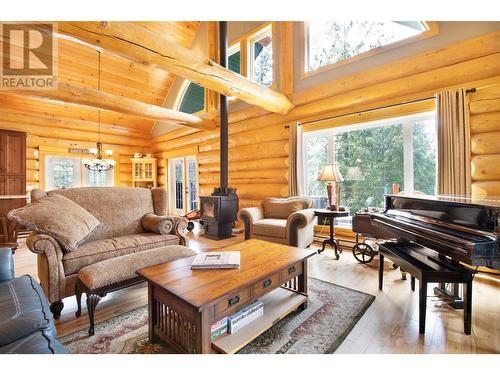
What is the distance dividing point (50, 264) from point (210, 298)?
4.92 feet

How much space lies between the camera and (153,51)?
2352mm

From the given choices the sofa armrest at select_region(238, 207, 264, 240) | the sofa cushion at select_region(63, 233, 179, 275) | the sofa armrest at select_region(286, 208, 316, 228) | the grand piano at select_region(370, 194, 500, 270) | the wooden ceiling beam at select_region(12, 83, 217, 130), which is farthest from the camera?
the sofa armrest at select_region(238, 207, 264, 240)

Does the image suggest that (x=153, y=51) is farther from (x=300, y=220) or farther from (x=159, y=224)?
(x=300, y=220)

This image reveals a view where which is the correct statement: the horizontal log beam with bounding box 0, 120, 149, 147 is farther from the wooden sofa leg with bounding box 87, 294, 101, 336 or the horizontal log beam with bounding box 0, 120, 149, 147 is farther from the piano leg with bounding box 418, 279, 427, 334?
the piano leg with bounding box 418, 279, 427, 334

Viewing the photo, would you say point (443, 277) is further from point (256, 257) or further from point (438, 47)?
point (438, 47)

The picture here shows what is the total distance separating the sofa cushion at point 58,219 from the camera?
1838 mm

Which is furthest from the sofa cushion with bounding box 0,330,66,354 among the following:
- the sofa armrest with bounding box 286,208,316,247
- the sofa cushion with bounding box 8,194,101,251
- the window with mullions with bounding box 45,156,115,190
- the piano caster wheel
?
the window with mullions with bounding box 45,156,115,190

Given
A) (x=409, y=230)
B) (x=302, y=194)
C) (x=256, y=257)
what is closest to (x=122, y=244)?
(x=256, y=257)

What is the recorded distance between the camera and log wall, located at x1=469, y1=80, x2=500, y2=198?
2.62 meters

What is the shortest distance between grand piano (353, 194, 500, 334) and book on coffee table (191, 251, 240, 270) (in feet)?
4.37

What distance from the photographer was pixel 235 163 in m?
5.49

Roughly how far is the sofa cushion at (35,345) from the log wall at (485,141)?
3.93 meters

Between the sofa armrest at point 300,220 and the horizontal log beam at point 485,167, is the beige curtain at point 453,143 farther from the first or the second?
the sofa armrest at point 300,220
